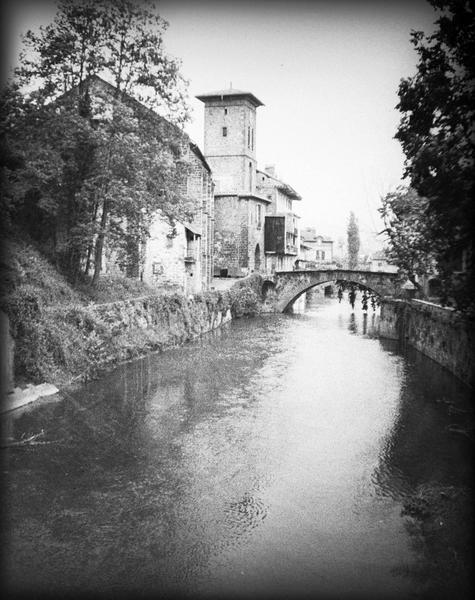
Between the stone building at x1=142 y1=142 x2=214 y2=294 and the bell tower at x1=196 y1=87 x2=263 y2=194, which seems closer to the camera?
the stone building at x1=142 y1=142 x2=214 y2=294

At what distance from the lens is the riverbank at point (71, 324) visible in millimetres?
13516

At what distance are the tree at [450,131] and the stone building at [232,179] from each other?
1383 inches

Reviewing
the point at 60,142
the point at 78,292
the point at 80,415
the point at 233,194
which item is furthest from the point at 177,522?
the point at 233,194

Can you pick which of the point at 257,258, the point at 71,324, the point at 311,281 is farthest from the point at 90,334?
the point at 257,258

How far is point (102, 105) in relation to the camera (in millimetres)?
18547

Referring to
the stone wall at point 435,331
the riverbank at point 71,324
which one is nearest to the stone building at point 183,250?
the riverbank at point 71,324

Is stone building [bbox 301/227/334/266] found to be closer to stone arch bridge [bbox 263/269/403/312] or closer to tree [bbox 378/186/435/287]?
stone arch bridge [bbox 263/269/403/312]

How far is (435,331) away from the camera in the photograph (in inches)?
829

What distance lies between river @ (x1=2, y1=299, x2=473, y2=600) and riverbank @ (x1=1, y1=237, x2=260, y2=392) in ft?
3.13

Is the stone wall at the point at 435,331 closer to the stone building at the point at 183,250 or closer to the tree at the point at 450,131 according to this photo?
the tree at the point at 450,131

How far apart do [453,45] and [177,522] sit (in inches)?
362

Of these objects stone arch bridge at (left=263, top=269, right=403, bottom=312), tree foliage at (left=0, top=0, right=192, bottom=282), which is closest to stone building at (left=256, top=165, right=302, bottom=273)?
stone arch bridge at (left=263, top=269, right=403, bottom=312)

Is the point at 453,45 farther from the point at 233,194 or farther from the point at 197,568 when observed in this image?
the point at 233,194

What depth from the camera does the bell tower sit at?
45594 millimetres
